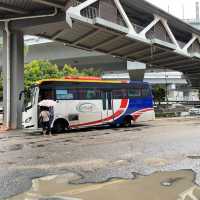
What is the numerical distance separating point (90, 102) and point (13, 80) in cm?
596

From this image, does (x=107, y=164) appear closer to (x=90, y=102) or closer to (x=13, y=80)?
(x=90, y=102)

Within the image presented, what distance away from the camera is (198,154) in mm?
11141

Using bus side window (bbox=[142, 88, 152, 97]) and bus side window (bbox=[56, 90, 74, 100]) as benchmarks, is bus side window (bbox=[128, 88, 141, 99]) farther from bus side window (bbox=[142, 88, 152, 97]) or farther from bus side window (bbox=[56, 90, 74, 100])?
bus side window (bbox=[56, 90, 74, 100])

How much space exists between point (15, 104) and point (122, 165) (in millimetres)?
16215

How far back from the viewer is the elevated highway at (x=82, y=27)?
22.8m

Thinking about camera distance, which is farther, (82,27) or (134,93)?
(82,27)

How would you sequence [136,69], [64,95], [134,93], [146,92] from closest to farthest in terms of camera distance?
[64,95] < [134,93] < [146,92] < [136,69]

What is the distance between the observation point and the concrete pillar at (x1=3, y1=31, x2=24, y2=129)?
24328 millimetres

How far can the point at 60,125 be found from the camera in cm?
2103

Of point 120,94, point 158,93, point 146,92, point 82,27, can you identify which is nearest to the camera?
point 120,94

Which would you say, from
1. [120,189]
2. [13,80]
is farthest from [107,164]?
[13,80]

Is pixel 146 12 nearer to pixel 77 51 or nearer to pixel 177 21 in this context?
pixel 177 21

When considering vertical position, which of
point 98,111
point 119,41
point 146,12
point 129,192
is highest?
point 146,12

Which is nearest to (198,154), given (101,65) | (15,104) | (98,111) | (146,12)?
(98,111)
